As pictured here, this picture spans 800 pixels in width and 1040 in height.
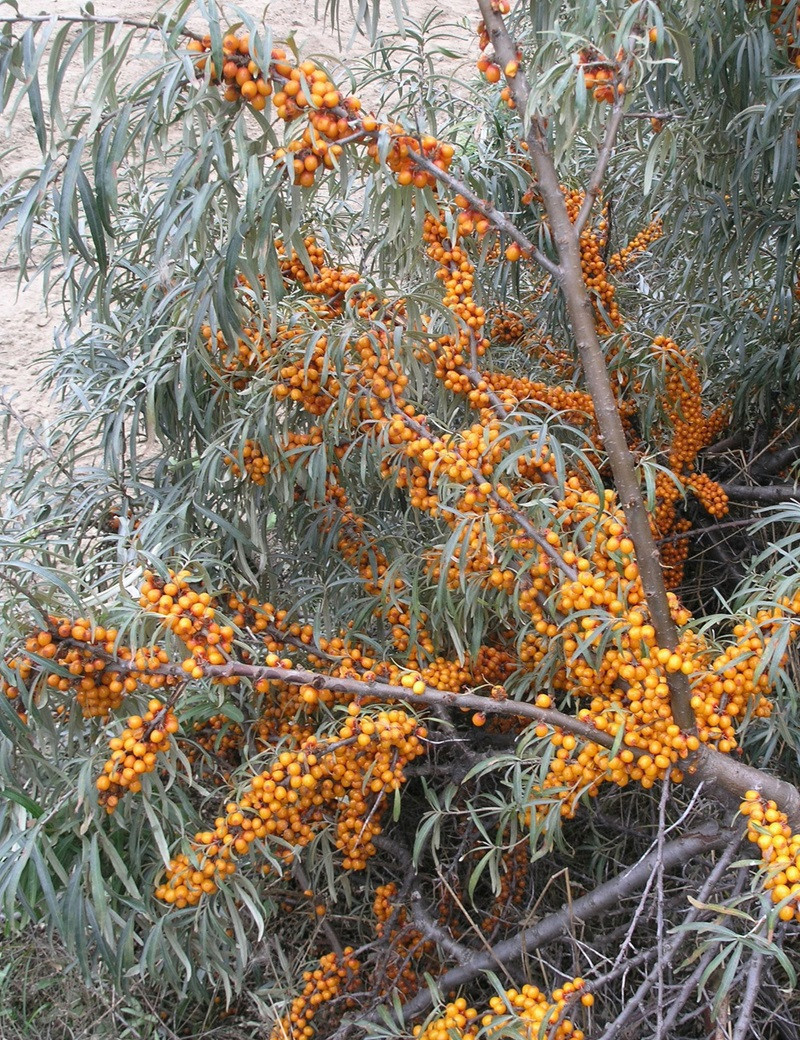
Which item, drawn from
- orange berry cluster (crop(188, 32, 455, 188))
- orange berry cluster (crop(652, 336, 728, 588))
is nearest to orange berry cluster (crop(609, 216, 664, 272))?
orange berry cluster (crop(652, 336, 728, 588))

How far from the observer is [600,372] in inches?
47.8

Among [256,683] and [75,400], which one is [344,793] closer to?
[256,683]

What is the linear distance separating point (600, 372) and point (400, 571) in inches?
21.7

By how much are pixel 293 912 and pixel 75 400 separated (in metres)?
1.34

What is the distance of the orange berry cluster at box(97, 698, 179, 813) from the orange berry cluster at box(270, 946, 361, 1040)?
2.45 ft

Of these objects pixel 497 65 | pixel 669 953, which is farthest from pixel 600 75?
pixel 669 953

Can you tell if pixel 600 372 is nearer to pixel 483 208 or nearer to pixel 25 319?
pixel 483 208

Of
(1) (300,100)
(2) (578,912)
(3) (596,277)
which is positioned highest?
(1) (300,100)

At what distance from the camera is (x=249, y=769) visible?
137cm

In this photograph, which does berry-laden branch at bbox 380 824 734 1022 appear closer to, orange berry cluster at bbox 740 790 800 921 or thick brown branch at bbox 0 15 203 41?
orange berry cluster at bbox 740 790 800 921

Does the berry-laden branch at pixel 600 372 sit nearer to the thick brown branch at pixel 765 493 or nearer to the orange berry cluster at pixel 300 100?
the orange berry cluster at pixel 300 100

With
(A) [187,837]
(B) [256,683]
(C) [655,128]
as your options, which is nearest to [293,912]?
(A) [187,837]

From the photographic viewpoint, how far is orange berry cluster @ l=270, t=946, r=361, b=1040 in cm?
160

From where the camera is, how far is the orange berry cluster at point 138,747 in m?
1.11
